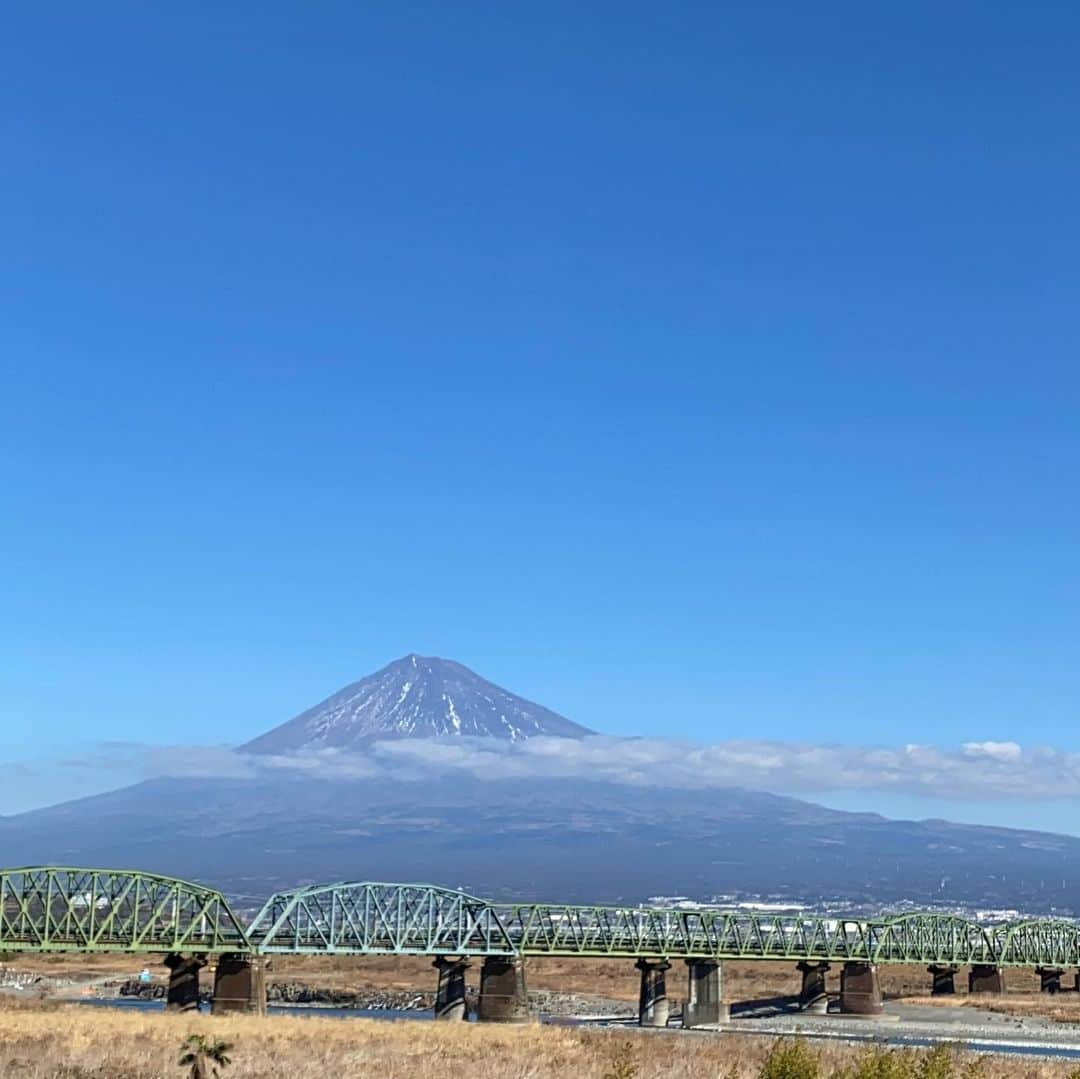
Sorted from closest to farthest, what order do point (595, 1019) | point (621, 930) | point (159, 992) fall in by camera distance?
1. point (595, 1019)
2. point (621, 930)
3. point (159, 992)

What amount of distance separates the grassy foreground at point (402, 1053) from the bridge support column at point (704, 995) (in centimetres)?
2289

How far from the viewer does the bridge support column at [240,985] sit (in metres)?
81.2

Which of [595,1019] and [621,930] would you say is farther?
[621,930]

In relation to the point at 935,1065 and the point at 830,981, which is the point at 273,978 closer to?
the point at 830,981

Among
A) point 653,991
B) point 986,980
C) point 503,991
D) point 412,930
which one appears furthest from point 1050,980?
point 412,930

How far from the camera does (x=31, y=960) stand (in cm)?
14750

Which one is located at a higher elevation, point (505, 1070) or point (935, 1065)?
point (935, 1065)

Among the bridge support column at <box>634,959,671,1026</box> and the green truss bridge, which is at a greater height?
the green truss bridge

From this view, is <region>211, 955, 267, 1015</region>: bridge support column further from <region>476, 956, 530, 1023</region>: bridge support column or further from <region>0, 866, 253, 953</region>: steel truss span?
<region>476, 956, 530, 1023</region>: bridge support column

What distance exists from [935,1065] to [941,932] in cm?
9780

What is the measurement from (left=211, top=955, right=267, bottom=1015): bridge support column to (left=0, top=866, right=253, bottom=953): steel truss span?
Result: 91cm

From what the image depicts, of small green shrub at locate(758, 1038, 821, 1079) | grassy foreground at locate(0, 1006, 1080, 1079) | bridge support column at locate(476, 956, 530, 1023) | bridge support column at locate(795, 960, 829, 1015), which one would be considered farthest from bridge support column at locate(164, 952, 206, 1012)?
small green shrub at locate(758, 1038, 821, 1079)

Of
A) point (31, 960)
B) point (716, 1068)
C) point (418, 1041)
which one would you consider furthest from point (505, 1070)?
point (31, 960)

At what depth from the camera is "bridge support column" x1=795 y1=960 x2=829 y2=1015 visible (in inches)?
4087
